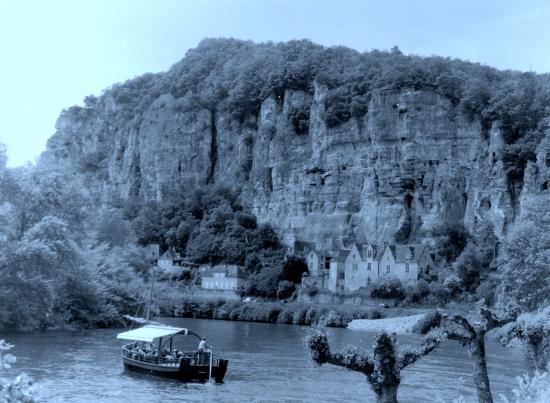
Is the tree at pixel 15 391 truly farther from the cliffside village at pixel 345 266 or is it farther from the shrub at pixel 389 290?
the cliffside village at pixel 345 266

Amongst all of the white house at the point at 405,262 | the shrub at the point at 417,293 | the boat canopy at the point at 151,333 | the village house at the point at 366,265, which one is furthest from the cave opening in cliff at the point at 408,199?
the boat canopy at the point at 151,333

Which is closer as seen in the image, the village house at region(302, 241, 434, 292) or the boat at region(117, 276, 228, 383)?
the boat at region(117, 276, 228, 383)

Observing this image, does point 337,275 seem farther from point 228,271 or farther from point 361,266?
point 228,271

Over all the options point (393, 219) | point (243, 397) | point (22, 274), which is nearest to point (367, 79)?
point (393, 219)

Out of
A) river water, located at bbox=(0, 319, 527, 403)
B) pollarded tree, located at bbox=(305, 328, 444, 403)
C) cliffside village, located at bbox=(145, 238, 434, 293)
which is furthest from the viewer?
cliffside village, located at bbox=(145, 238, 434, 293)

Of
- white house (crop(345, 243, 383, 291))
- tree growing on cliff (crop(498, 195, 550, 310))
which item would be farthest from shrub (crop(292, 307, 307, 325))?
tree growing on cliff (crop(498, 195, 550, 310))

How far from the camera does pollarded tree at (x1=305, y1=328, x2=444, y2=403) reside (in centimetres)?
1680

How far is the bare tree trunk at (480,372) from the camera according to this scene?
56.7 ft

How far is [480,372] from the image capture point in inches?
686

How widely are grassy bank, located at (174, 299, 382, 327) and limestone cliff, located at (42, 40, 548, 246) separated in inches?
695

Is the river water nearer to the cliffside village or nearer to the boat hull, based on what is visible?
the boat hull

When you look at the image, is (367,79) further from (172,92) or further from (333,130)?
(172,92)

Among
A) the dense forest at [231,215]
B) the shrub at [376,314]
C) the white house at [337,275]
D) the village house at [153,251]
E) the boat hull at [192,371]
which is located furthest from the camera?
the village house at [153,251]

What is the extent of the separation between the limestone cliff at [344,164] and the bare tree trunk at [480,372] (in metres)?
54.2
